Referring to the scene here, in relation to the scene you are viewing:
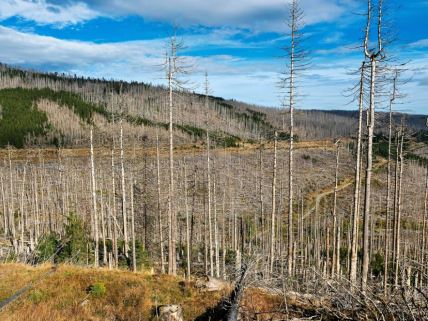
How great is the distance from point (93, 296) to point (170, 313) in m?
3.22

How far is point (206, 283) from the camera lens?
14852 mm

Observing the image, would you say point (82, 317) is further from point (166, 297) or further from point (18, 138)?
point (18, 138)

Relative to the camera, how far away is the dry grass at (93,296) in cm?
1095

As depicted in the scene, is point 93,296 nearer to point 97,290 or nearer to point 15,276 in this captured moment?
point 97,290

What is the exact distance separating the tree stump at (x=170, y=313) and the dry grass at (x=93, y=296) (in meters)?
0.44

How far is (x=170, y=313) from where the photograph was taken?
1091cm

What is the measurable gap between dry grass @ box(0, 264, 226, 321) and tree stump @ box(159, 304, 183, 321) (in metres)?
0.44

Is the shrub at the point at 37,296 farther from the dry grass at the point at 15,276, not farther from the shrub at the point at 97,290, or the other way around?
the shrub at the point at 97,290

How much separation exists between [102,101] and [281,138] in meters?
183

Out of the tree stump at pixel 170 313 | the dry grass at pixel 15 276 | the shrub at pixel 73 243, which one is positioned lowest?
the shrub at pixel 73 243

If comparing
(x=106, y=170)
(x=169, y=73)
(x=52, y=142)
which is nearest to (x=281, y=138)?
(x=169, y=73)

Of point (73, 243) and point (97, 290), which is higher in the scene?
point (97, 290)

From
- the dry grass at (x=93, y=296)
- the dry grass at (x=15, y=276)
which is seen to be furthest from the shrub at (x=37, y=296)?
the dry grass at (x=15, y=276)

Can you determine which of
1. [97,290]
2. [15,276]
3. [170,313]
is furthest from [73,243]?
[170,313]
